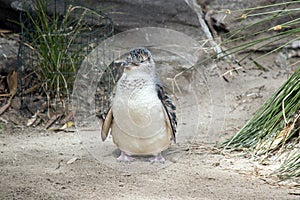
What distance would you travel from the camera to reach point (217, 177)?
269 centimetres

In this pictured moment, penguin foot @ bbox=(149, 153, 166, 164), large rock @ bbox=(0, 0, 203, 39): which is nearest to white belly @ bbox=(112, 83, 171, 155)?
penguin foot @ bbox=(149, 153, 166, 164)

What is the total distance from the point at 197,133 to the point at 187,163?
0.66m

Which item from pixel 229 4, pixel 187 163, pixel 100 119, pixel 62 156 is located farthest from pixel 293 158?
pixel 229 4

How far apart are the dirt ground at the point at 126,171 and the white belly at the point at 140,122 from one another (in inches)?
5.1

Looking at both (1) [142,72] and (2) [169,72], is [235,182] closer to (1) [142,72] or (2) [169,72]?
(1) [142,72]

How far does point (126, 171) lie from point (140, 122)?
0.92ft

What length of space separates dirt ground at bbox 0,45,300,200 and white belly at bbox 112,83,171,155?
129 mm

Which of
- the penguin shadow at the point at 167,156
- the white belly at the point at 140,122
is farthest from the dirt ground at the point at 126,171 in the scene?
the white belly at the point at 140,122

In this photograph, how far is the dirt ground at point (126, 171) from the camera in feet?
8.04

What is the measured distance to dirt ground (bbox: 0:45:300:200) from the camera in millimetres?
2449

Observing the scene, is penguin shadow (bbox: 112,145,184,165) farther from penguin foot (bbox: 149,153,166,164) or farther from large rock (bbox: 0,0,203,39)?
large rock (bbox: 0,0,203,39)

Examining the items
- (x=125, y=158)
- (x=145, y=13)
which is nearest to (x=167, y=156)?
(x=125, y=158)

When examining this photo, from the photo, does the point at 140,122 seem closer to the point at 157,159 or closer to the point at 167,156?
the point at 157,159

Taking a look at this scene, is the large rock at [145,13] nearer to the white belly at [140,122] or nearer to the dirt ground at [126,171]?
the dirt ground at [126,171]
